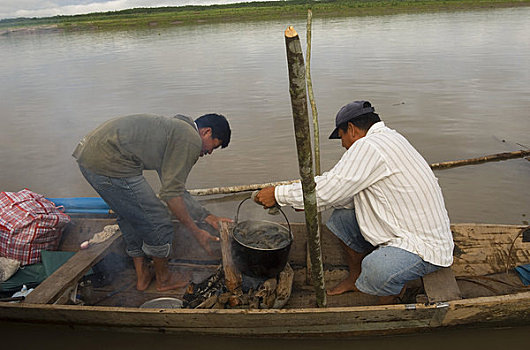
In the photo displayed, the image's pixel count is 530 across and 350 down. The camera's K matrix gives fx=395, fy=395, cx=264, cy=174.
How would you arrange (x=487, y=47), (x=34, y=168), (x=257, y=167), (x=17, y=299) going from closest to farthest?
(x=17, y=299) < (x=257, y=167) < (x=34, y=168) < (x=487, y=47)

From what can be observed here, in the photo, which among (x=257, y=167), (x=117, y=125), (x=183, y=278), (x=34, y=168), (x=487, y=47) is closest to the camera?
(x=117, y=125)

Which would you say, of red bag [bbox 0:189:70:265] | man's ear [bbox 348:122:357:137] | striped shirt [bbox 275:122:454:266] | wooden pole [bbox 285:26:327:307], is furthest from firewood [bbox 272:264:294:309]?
red bag [bbox 0:189:70:265]

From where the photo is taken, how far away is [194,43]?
24781 millimetres

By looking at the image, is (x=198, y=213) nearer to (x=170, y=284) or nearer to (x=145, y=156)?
(x=170, y=284)

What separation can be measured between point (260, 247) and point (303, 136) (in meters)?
1.39

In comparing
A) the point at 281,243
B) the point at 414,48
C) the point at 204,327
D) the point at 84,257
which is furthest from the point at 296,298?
the point at 414,48

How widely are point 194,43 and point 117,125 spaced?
23.3m

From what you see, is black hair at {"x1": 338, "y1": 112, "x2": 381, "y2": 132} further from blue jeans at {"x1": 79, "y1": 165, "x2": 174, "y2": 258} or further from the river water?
the river water

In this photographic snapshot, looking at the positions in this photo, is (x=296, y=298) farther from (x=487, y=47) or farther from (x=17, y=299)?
(x=487, y=47)

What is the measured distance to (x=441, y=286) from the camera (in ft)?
9.16

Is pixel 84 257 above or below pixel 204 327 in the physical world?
above

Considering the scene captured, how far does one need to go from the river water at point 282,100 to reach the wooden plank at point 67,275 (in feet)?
7.20

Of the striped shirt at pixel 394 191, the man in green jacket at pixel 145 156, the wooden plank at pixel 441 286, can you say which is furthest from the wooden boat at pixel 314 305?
the man in green jacket at pixel 145 156

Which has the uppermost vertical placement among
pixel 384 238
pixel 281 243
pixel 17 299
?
pixel 384 238
